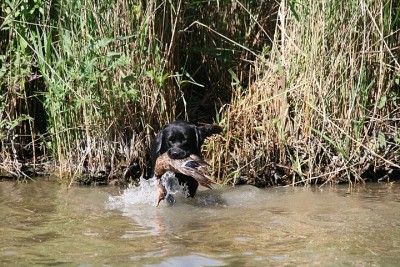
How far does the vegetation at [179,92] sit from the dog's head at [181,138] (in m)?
0.45

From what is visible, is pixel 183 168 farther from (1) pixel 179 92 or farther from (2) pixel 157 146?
(1) pixel 179 92

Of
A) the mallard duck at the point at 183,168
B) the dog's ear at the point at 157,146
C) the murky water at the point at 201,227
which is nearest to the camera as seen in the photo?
the murky water at the point at 201,227

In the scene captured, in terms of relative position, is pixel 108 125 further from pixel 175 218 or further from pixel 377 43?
pixel 377 43

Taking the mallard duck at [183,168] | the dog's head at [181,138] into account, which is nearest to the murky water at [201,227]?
the mallard duck at [183,168]

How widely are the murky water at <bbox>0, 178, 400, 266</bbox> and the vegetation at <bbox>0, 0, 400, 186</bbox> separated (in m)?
0.31

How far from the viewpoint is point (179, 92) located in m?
7.82

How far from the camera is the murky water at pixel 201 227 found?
186 inches

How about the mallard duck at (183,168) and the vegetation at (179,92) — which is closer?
the mallard duck at (183,168)

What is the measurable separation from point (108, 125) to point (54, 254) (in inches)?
109

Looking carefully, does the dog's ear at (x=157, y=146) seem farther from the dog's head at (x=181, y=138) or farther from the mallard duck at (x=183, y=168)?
the mallard duck at (x=183, y=168)

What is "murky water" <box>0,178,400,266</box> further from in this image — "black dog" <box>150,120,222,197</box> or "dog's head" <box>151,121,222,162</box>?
"dog's head" <box>151,121,222,162</box>

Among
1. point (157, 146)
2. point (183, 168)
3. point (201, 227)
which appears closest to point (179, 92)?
point (157, 146)

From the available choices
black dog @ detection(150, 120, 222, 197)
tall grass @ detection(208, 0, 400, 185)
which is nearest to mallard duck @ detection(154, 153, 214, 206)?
black dog @ detection(150, 120, 222, 197)

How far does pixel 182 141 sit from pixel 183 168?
526mm
